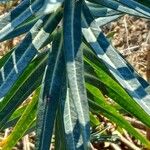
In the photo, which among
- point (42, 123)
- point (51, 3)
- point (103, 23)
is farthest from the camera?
point (103, 23)

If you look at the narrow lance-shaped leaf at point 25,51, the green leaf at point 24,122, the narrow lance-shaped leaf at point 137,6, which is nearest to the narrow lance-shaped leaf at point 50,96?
the narrow lance-shaped leaf at point 25,51

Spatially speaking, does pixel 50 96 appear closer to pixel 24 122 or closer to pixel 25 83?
pixel 25 83

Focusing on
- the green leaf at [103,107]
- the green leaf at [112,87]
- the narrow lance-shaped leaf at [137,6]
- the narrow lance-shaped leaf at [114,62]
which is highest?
the narrow lance-shaped leaf at [137,6]

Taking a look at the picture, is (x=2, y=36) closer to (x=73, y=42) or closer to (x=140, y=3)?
(x=73, y=42)

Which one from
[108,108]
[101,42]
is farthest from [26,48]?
[108,108]

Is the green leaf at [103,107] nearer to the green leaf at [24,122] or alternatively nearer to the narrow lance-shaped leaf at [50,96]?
the green leaf at [24,122]

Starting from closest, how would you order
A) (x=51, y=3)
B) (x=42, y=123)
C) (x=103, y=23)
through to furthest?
(x=51, y=3) → (x=42, y=123) → (x=103, y=23)
